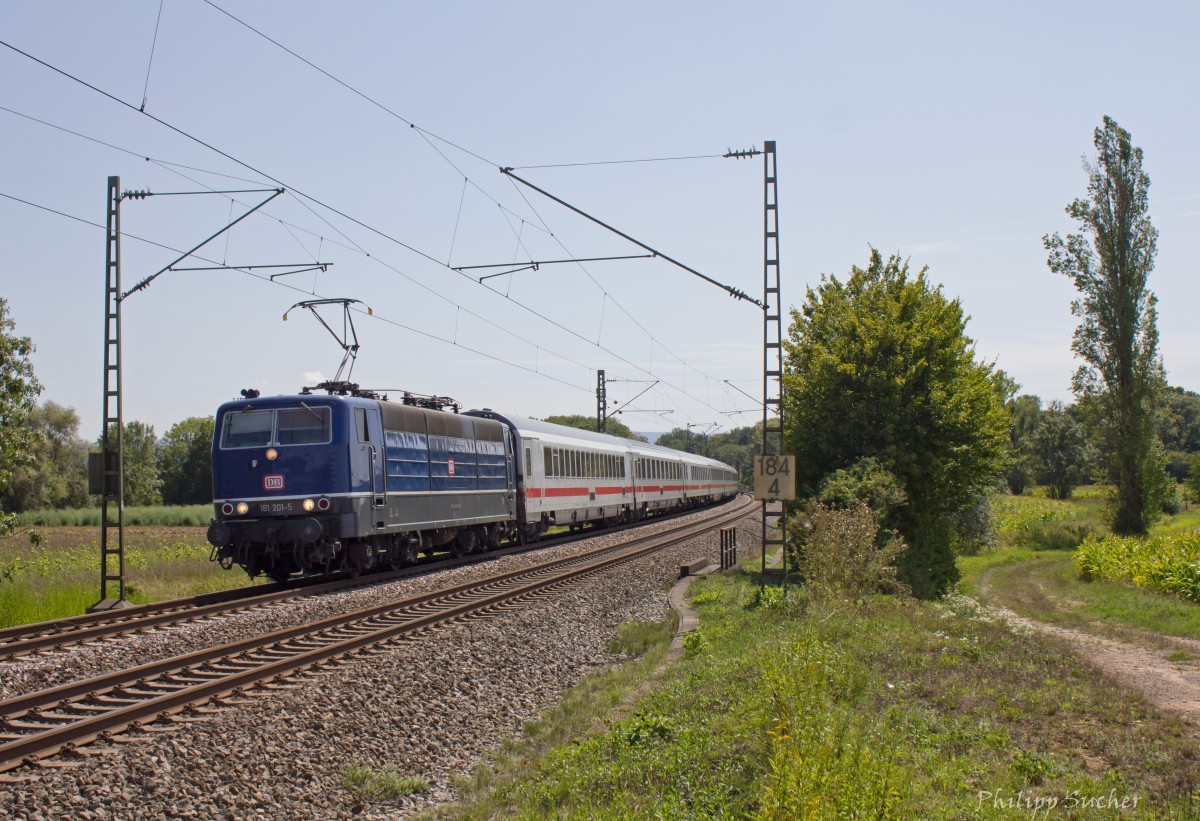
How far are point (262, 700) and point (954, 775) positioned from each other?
583 centimetres

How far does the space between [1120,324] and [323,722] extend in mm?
39258

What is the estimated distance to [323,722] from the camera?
27.0ft

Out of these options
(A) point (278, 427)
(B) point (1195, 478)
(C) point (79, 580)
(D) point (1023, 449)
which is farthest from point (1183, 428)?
(C) point (79, 580)

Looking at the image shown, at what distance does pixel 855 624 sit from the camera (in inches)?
457

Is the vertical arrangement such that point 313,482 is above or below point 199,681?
above

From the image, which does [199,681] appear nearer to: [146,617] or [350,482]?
[146,617]

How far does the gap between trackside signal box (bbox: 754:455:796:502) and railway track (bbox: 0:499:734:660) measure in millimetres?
7383

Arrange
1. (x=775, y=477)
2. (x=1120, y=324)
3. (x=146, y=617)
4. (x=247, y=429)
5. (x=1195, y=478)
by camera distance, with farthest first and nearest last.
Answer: (x=1195, y=478) → (x=1120, y=324) → (x=247, y=429) → (x=775, y=477) → (x=146, y=617)

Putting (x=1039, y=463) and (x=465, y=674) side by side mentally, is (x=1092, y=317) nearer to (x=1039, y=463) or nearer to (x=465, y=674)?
(x=465, y=674)

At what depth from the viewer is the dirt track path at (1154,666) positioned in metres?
9.65

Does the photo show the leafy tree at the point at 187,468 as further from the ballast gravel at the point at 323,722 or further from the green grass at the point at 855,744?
the green grass at the point at 855,744

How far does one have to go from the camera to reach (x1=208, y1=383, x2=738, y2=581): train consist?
55.2 feet

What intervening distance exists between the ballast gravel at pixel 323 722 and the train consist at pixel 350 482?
231 cm

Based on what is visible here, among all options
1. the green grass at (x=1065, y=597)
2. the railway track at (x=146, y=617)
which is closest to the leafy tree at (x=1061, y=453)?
the green grass at (x=1065, y=597)
